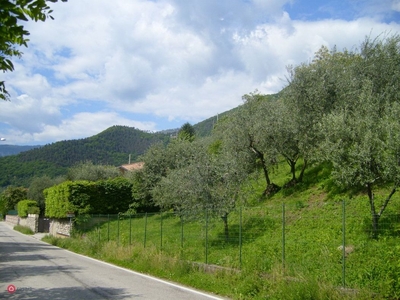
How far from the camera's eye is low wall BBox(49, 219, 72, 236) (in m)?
35.5

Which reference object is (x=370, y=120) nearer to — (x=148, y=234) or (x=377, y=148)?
(x=377, y=148)

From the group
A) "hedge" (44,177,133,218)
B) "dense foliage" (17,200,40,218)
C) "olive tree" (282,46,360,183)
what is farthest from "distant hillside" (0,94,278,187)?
"olive tree" (282,46,360,183)

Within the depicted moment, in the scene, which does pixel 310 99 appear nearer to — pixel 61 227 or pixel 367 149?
pixel 367 149

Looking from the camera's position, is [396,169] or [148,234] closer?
[396,169]

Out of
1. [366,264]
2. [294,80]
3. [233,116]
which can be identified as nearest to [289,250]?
[366,264]

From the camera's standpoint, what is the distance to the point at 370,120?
14.1m

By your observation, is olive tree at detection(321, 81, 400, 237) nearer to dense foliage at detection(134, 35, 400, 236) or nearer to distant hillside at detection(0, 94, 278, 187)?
dense foliage at detection(134, 35, 400, 236)

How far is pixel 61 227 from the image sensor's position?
124 feet

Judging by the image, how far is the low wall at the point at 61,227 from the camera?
117 feet

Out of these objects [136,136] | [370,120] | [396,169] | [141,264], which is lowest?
[141,264]

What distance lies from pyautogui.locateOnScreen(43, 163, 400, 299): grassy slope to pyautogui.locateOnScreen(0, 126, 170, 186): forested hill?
92232 millimetres

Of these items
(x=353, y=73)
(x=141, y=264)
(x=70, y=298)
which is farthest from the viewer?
(x=353, y=73)

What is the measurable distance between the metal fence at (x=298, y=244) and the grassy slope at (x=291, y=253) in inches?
1.1

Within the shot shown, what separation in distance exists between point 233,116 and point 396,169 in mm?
14901
